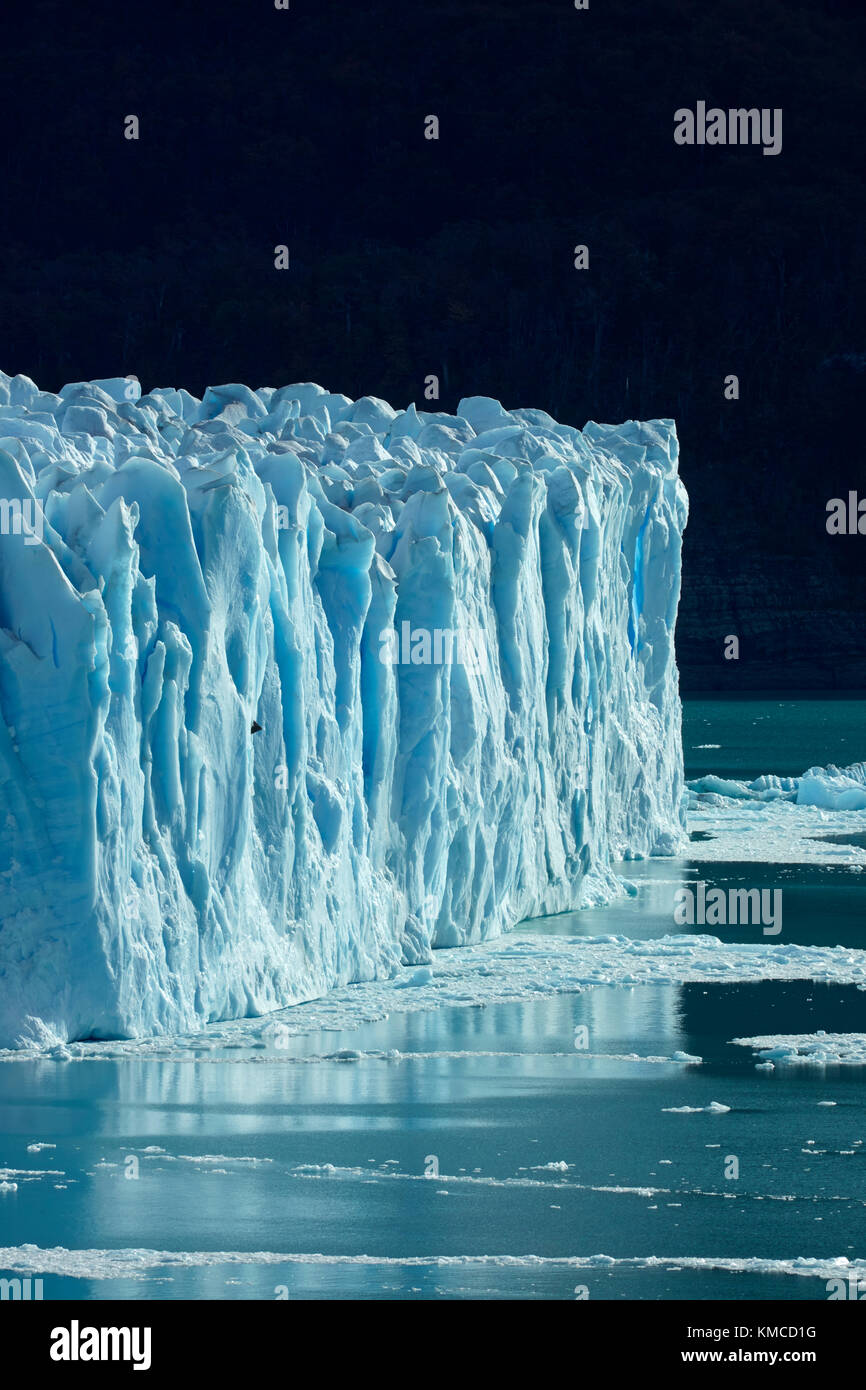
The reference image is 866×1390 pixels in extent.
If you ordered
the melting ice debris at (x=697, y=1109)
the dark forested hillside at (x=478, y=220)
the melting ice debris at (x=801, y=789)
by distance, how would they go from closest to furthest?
1. the melting ice debris at (x=697, y=1109)
2. the melting ice debris at (x=801, y=789)
3. the dark forested hillside at (x=478, y=220)

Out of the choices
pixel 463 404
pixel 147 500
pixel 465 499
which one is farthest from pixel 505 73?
pixel 147 500

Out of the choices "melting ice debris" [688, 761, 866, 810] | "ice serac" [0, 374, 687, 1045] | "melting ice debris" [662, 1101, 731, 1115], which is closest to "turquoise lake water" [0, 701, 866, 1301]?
"melting ice debris" [662, 1101, 731, 1115]

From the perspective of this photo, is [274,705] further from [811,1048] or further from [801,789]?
[801,789]

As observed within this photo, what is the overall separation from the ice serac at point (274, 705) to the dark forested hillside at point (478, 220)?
5103 centimetres

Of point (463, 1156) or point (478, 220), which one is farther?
point (478, 220)

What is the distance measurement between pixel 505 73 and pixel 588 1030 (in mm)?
73522

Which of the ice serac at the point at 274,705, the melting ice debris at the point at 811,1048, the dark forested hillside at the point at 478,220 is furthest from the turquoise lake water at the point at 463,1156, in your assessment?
the dark forested hillside at the point at 478,220

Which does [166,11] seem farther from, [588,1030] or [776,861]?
[588,1030]

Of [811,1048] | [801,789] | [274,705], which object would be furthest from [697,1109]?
[801,789]

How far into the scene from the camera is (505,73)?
85.8m

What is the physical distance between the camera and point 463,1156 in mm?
12461

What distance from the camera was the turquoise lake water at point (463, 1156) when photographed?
10.4m

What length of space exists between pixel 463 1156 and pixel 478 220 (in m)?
72.1

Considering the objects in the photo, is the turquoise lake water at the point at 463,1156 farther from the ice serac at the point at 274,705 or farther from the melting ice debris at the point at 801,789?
the melting ice debris at the point at 801,789
